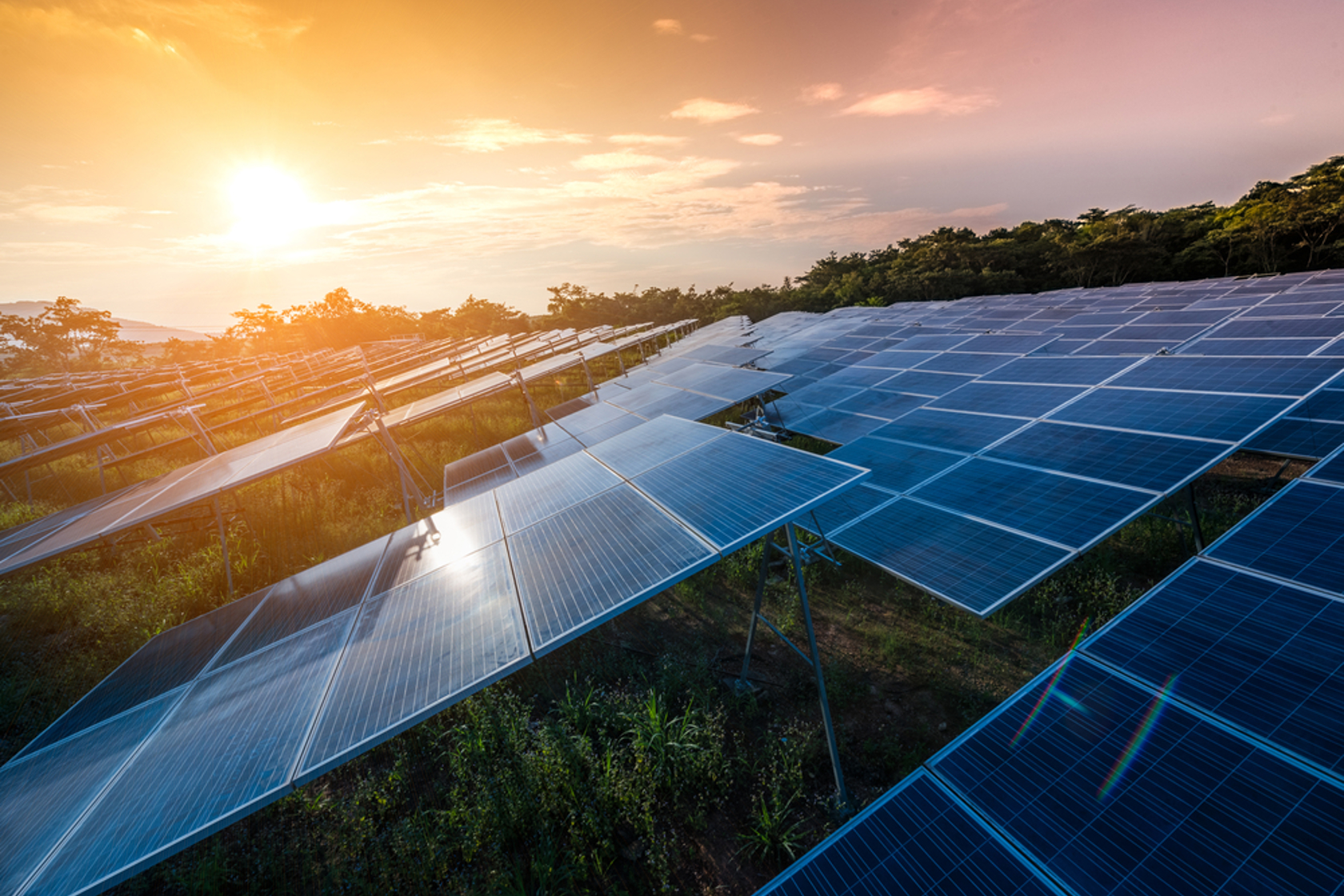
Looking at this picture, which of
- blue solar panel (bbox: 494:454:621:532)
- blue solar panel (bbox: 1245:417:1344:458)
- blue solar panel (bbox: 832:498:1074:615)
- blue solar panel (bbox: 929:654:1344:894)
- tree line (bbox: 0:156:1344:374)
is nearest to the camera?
blue solar panel (bbox: 929:654:1344:894)

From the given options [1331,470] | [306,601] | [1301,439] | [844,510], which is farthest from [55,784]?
[1301,439]

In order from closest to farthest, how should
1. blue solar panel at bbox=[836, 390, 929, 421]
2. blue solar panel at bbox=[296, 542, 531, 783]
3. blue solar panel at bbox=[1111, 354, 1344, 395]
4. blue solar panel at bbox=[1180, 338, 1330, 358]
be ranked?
1. blue solar panel at bbox=[296, 542, 531, 783]
2. blue solar panel at bbox=[1111, 354, 1344, 395]
3. blue solar panel at bbox=[1180, 338, 1330, 358]
4. blue solar panel at bbox=[836, 390, 929, 421]

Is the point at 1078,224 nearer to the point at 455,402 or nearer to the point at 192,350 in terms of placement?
the point at 455,402

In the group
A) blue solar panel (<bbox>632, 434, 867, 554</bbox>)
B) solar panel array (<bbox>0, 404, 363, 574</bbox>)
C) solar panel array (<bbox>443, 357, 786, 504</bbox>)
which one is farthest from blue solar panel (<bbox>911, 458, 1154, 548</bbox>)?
solar panel array (<bbox>0, 404, 363, 574</bbox>)

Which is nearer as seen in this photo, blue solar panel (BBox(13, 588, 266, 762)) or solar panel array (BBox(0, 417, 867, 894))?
solar panel array (BBox(0, 417, 867, 894))

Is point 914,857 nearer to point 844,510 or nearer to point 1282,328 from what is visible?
point 844,510

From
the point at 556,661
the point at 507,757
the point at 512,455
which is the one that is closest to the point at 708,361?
the point at 512,455

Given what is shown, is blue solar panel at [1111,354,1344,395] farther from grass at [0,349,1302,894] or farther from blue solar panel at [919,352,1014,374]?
blue solar panel at [919,352,1014,374]
